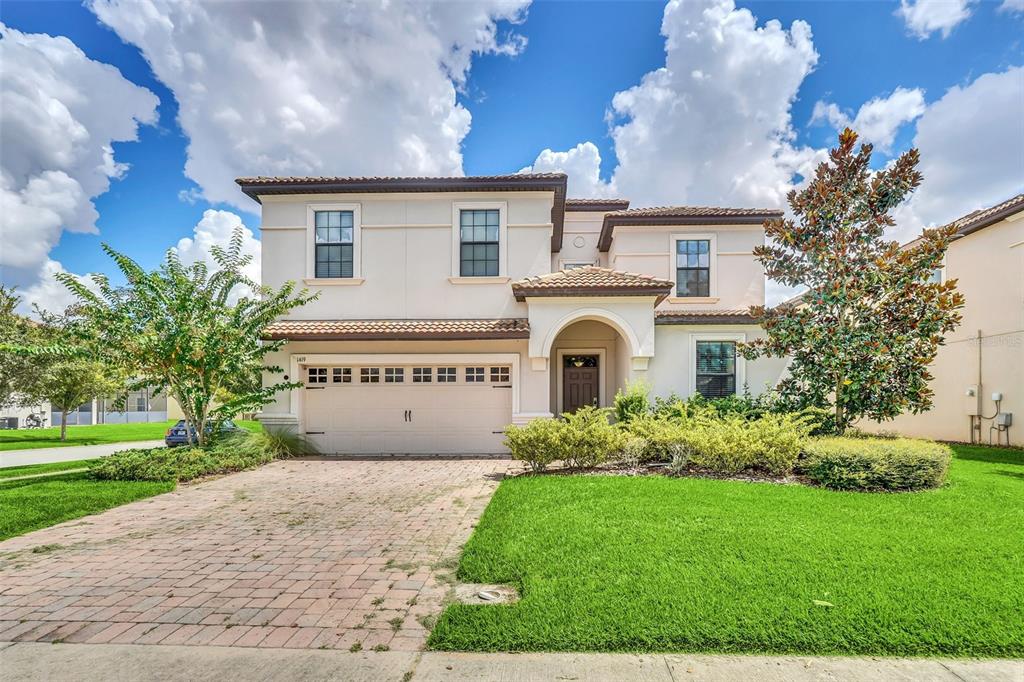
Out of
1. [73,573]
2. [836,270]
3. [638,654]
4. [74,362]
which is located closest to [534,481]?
[638,654]

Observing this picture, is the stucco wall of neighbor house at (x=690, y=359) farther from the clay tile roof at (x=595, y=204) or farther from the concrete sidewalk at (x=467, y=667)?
the concrete sidewalk at (x=467, y=667)

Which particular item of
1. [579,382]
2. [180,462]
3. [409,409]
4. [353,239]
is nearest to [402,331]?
[409,409]

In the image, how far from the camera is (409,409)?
1263 cm

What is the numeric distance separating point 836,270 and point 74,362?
2252cm

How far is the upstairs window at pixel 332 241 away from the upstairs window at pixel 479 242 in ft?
10.5

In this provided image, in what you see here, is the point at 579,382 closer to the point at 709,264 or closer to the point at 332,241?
the point at 709,264

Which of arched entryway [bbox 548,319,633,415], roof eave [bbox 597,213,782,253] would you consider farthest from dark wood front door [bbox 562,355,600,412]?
roof eave [bbox 597,213,782,253]

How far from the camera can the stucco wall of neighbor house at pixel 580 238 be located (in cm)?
1716

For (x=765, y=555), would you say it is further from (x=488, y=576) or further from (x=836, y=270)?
(x=836, y=270)

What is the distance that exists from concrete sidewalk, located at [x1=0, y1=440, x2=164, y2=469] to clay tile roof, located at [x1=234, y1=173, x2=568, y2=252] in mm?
8278

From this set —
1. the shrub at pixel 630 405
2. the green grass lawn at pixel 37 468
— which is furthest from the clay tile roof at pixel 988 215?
the green grass lawn at pixel 37 468

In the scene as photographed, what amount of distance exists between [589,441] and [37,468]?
12945mm

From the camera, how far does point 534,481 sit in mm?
8453

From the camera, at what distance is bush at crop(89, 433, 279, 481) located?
30.5ft
